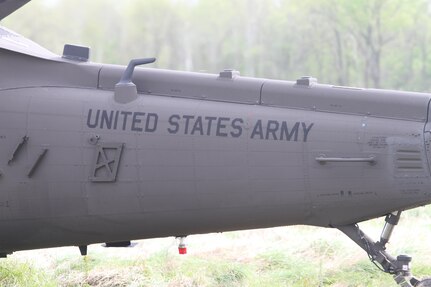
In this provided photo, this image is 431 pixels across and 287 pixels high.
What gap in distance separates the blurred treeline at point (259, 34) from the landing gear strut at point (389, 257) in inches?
1565

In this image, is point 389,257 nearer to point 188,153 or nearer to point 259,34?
point 188,153

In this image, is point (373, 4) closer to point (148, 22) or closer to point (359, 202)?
point (148, 22)

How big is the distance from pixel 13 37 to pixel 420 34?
42.8 meters

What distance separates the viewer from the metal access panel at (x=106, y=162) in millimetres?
5773

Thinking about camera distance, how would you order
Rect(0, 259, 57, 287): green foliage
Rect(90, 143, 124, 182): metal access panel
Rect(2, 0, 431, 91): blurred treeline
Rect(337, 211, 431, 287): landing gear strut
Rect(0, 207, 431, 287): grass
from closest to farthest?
Rect(337, 211, 431, 287): landing gear strut → Rect(90, 143, 124, 182): metal access panel → Rect(0, 259, 57, 287): green foliage → Rect(0, 207, 431, 287): grass → Rect(2, 0, 431, 91): blurred treeline

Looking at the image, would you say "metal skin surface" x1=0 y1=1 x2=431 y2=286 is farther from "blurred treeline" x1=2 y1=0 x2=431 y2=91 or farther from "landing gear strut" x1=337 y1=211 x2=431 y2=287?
"blurred treeline" x1=2 y1=0 x2=431 y2=91

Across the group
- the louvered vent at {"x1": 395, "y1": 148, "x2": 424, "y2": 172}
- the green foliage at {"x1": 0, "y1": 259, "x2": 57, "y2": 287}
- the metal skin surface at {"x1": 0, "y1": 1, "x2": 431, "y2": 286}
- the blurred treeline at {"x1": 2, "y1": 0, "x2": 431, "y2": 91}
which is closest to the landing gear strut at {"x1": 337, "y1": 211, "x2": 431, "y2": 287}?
the metal skin surface at {"x1": 0, "y1": 1, "x2": 431, "y2": 286}

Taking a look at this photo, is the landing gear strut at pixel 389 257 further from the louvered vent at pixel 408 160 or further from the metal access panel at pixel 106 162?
the metal access panel at pixel 106 162

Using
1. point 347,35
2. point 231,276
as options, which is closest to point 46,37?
point 347,35

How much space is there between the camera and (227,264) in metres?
8.30

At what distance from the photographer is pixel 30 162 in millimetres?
5871

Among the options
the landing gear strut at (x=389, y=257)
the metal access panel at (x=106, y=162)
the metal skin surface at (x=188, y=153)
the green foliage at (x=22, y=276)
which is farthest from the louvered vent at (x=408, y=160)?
the green foliage at (x=22, y=276)

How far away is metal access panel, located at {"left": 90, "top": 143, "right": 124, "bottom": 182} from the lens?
577 centimetres

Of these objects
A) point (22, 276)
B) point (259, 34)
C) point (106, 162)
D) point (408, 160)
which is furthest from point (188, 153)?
point (259, 34)
